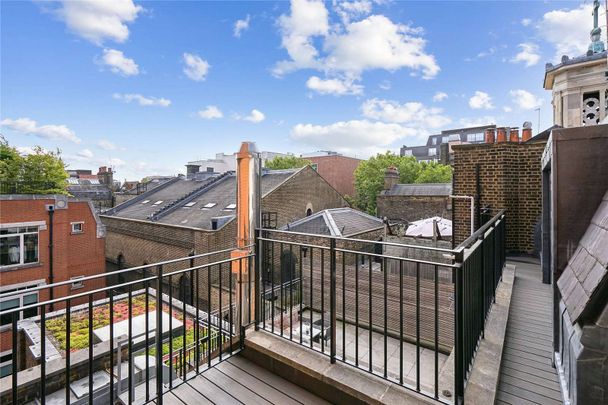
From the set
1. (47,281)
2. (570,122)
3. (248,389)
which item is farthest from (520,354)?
(47,281)

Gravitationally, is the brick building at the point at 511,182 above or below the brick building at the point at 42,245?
above

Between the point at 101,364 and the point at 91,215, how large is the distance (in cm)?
1063

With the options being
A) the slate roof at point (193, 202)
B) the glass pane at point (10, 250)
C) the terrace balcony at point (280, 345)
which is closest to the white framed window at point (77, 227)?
the glass pane at point (10, 250)

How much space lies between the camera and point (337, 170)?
40.4m

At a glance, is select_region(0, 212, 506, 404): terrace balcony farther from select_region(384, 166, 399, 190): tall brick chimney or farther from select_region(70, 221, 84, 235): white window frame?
select_region(384, 166, 399, 190): tall brick chimney

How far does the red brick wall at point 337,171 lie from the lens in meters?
40.0

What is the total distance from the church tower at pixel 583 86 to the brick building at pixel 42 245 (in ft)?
65.9

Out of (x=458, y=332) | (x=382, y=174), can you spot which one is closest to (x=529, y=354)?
(x=458, y=332)

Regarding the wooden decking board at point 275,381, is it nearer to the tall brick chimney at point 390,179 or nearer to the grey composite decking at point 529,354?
the grey composite decking at point 529,354

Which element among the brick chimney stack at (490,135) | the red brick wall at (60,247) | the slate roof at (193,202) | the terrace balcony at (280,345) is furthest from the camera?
the slate roof at (193,202)

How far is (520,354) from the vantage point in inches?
105

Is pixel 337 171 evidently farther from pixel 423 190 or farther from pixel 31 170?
pixel 31 170

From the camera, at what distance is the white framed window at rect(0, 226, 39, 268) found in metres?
11.0

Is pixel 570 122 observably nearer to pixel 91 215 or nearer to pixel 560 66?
pixel 560 66
